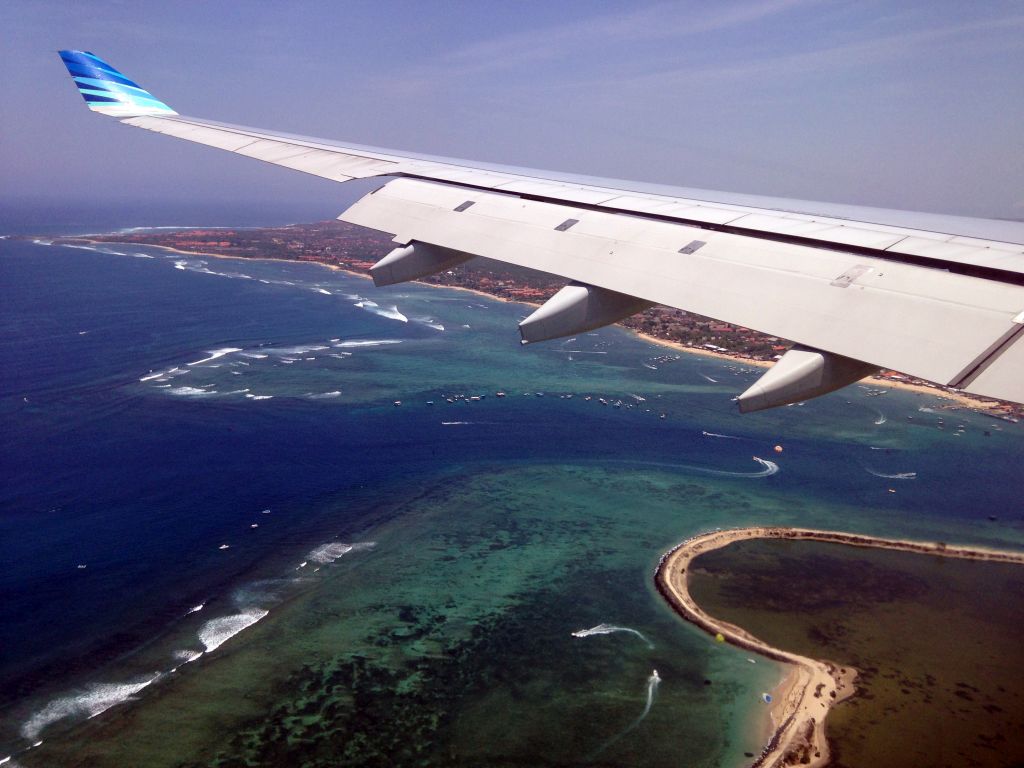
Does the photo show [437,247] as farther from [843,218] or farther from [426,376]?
[426,376]

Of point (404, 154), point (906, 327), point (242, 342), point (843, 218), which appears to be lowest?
point (242, 342)

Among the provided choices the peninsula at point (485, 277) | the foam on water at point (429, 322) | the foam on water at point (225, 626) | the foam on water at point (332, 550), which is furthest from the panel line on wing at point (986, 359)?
the foam on water at point (429, 322)

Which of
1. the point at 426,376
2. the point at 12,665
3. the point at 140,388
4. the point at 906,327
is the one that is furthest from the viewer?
the point at 426,376

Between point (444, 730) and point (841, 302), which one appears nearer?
point (841, 302)

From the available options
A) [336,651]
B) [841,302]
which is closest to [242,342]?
[336,651]

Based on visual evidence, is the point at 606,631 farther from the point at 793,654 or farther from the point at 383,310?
the point at 383,310

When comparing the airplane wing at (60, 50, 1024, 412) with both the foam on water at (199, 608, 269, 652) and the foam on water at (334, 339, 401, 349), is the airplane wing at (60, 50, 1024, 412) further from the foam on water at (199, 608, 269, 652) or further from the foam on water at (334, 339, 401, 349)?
the foam on water at (334, 339, 401, 349)

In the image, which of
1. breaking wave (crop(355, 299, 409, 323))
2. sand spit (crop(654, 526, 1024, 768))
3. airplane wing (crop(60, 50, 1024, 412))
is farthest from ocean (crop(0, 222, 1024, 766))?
airplane wing (crop(60, 50, 1024, 412))
